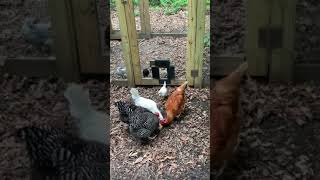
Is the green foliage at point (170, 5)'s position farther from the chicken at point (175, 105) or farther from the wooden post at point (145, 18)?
the chicken at point (175, 105)

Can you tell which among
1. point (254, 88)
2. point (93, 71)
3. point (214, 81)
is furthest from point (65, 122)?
point (254, 88)

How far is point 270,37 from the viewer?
3.68 ft

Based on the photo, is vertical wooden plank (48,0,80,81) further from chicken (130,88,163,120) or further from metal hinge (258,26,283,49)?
chicken (130,88,163,120)

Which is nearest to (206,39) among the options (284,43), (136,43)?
(136,43)

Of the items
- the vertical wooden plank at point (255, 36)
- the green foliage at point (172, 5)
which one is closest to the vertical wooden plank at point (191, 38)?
the green foliage at point (172, 5)

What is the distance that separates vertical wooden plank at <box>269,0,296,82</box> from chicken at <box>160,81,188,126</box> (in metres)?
0.51

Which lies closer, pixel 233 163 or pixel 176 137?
pixel 233 163

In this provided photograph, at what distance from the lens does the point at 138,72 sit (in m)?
1.75

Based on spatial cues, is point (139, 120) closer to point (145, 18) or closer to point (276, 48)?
point (145, 18)

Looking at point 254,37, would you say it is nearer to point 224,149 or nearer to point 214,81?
point 214,81

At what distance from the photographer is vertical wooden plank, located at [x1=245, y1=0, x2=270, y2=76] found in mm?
1079

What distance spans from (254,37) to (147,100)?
65cm

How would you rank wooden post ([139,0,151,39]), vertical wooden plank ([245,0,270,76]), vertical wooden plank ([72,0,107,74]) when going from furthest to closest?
wooden post ([139,0,151,39]), vertical wooden plank ([245,0,270,76]), vertical wooden plank ([72,0,107,74])

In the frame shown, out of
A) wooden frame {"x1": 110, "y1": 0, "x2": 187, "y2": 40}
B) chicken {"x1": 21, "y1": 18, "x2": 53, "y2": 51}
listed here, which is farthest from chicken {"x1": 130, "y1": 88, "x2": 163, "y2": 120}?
chicken {"x1": 21, "y1": 18, "x2": 53, "y2": 51}
